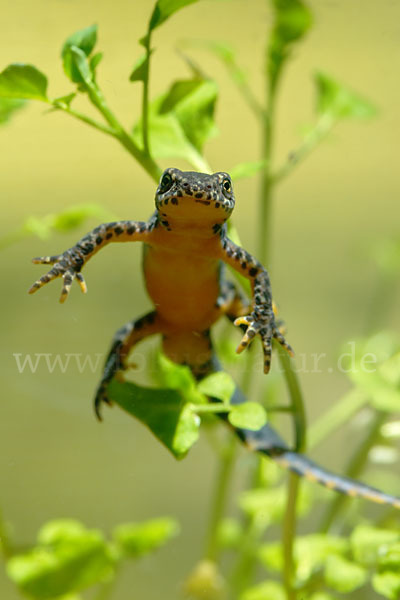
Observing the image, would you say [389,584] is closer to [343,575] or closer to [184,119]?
[343,575]

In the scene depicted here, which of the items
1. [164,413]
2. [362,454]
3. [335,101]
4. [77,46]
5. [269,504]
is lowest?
[269,504]

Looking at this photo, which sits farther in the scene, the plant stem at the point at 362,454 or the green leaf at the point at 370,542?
the plant stem at the point at 362,454

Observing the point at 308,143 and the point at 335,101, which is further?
the point at 335,101

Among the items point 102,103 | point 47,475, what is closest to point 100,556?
point 47,475

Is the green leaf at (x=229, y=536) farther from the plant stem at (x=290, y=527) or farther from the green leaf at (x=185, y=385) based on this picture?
the green leaf at (x=185, y=385)

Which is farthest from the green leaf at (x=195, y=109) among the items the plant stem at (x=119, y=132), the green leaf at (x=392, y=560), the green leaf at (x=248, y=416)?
the green leaf at (x=392, y=560)

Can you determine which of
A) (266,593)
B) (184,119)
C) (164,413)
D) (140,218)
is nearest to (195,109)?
(184,119)

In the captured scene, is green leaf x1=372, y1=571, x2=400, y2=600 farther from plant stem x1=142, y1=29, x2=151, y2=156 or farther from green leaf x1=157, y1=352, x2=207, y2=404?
plant stem x1=142, y1=29, x2=151, y2=156
